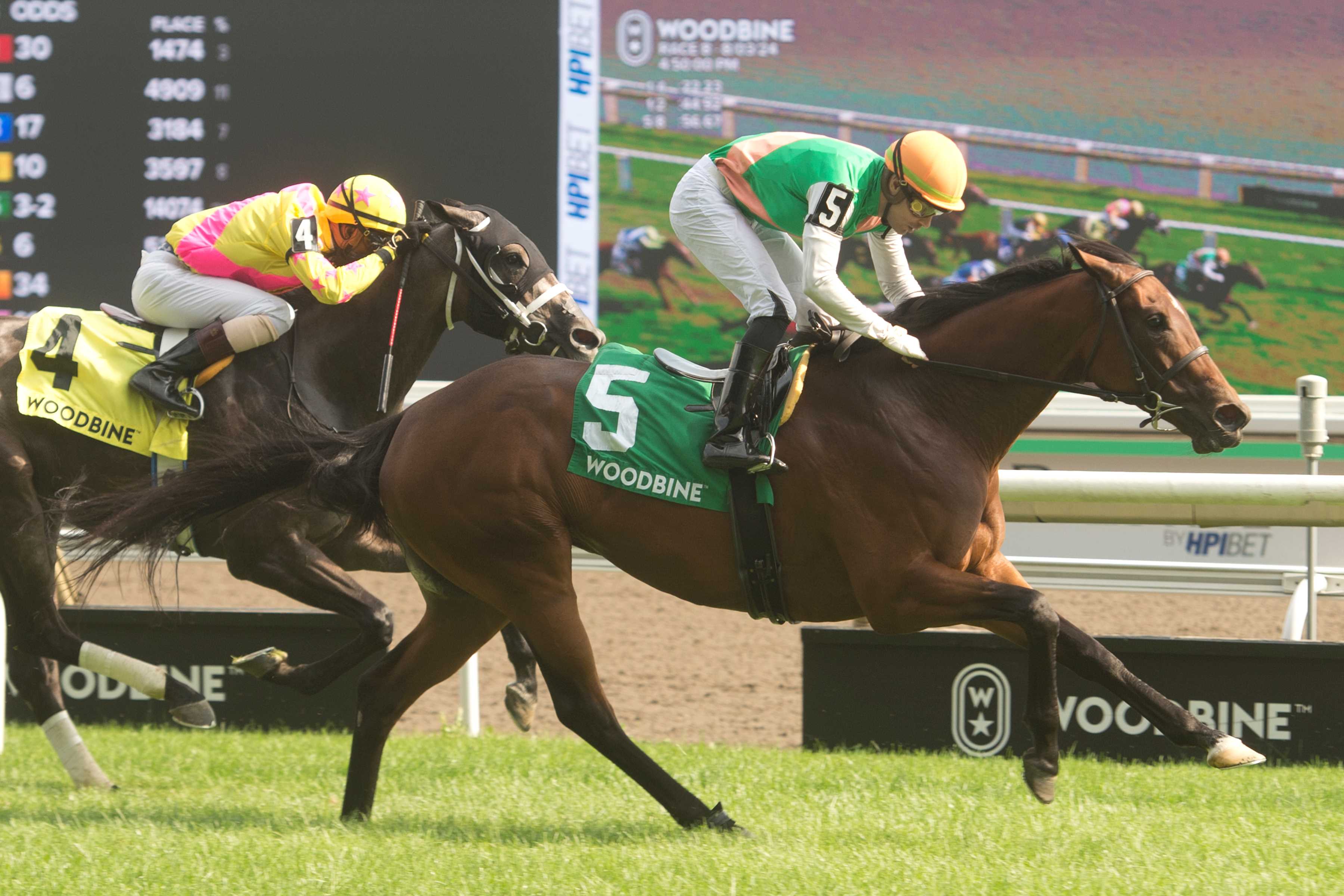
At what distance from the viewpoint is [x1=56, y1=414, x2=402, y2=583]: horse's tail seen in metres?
3.69

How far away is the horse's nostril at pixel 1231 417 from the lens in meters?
3.22

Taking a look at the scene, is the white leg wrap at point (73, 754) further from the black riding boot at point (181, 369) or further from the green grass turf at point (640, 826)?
the black riding boot at point (181, 369)

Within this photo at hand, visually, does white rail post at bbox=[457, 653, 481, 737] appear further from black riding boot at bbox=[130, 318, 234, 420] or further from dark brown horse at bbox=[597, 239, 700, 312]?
dark brown horse at bbox=[597, 239, 700, 312]

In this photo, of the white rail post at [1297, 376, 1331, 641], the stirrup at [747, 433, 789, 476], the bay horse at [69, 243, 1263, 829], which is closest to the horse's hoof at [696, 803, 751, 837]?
the bay horse at [69, 243, 1263, 829]

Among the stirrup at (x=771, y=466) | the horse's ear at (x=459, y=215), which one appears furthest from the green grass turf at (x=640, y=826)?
the horse's ear at (x=459, y=215)

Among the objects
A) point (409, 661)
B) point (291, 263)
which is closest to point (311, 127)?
point (291, 263)

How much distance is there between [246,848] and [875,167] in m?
2.14

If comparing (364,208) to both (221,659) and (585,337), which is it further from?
(221,659)

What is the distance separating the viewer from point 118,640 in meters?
5.26

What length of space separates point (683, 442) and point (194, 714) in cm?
173

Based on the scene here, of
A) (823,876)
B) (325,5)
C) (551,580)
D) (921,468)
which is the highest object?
(325,5)

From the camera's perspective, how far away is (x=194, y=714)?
4.18 metres

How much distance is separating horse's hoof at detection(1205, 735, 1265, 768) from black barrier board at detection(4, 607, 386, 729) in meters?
2.90

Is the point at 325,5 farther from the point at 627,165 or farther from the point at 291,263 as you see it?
the point at 291,263
